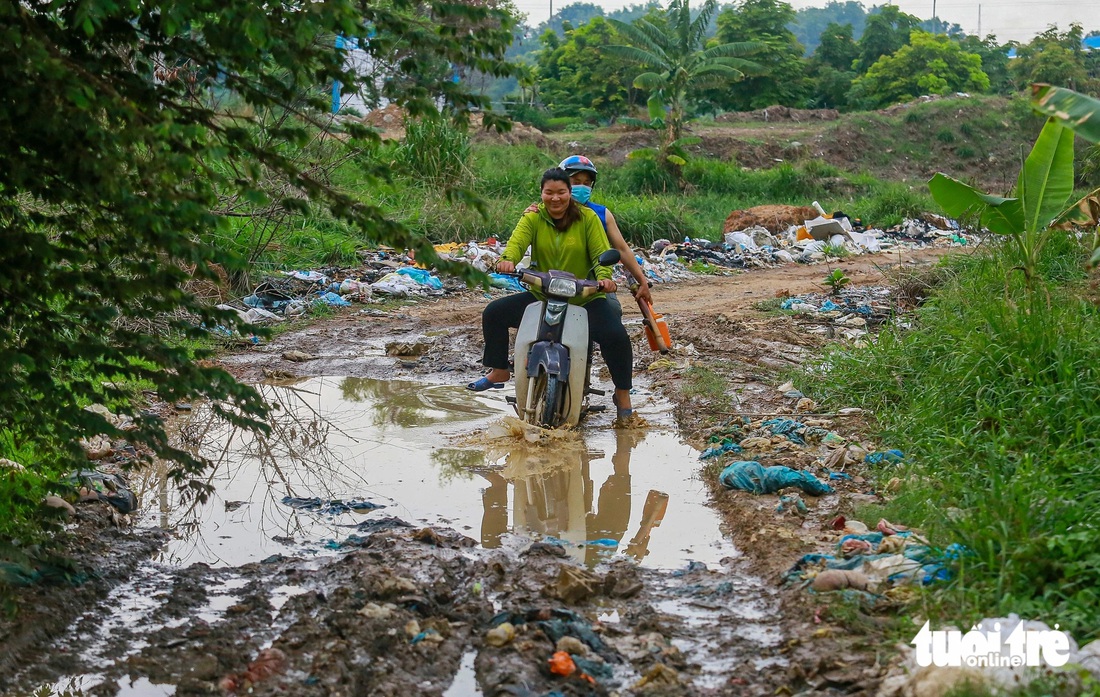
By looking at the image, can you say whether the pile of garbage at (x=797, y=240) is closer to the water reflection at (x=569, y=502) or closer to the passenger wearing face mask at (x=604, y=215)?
the passenger wearing face mask at (x=604, y=215)

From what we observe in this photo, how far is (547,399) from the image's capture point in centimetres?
654

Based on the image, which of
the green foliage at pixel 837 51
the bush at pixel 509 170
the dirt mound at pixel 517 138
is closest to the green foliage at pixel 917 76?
the green foliage at pixel 837 51

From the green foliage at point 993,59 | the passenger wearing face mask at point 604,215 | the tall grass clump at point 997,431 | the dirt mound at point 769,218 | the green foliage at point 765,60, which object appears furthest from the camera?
the green foliage at point 993,59

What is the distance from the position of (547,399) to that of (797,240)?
1437cm

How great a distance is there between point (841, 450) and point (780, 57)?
42.3 m

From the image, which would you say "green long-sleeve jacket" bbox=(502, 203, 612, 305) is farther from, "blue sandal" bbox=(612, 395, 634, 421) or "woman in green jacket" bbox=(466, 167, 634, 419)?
"blue sandal" bbox=(612, 395, 634, 421)

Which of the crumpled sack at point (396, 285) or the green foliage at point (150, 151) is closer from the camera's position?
the green foliage at point (150, 151)

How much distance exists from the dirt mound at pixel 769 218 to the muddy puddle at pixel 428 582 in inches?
565

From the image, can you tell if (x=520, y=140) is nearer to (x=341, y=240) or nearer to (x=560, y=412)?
(x=341, y=240)

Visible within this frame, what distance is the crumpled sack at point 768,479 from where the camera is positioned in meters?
5.39

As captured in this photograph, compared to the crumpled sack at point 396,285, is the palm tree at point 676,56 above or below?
above

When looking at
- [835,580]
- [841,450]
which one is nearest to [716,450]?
[841,450]

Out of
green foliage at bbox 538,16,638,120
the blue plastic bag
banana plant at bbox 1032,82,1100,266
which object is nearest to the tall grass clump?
banana plant at bbox 1032,82,1100,266

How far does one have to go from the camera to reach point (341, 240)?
13.9 m
